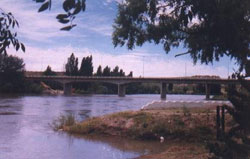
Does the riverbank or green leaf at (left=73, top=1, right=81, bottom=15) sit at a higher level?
green leaf at (left=73, top=1, right=81, bottom=15)

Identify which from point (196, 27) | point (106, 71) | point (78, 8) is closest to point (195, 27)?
point (196, 27)

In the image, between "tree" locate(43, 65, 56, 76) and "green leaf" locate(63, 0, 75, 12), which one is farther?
"tree" locate(43, 65, 56, 76)

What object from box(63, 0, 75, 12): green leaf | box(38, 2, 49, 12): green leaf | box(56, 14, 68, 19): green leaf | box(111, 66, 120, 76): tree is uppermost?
box(111, 66, 120, 76): tree

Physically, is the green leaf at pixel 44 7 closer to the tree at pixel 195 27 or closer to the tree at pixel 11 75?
the tree at pixel 195 27

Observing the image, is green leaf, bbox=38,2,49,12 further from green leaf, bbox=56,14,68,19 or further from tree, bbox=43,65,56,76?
tree, bbox=43,65,56,76

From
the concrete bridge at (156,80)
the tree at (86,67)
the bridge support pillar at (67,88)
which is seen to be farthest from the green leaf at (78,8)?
the tree at (86,67)

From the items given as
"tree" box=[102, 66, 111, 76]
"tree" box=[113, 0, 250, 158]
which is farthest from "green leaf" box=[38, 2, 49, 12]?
"tree" box=[102, 66, 111, 76]

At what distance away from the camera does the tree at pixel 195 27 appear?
1432 centimetres

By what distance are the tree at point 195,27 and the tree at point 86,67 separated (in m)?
95.3

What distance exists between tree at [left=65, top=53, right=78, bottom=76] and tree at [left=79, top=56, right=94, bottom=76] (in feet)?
8.76

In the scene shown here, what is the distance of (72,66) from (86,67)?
6.43 m

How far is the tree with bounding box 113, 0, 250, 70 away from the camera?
14.3 m

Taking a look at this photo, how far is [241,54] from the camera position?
14.4m

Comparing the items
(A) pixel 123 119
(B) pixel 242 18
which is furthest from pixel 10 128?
(B) pixel 242 18
